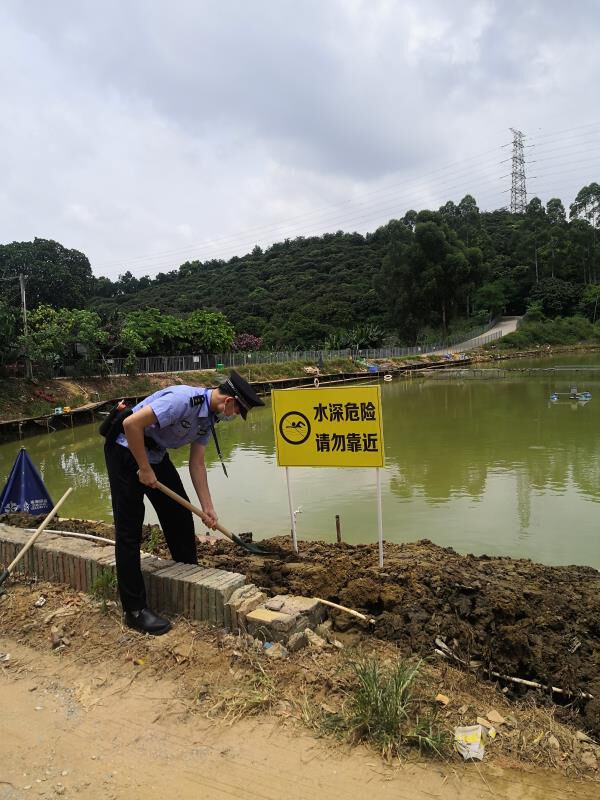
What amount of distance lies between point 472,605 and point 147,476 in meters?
1.86

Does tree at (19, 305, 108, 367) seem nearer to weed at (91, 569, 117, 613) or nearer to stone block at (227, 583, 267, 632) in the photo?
weed at (91, 569, 117, 613)

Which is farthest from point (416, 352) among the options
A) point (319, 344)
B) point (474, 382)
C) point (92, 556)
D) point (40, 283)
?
point (92, 556)

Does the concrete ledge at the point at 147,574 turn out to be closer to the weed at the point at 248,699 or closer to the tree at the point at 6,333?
the weed at the point at 248,699

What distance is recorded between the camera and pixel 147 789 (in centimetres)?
184

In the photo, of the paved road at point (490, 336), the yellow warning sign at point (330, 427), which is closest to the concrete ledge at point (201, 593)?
the yellow warning sign at point (330, 427)

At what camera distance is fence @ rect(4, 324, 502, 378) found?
24.0m

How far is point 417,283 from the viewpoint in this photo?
4612 cm

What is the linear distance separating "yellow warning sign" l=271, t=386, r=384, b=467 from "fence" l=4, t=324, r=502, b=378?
19881mm

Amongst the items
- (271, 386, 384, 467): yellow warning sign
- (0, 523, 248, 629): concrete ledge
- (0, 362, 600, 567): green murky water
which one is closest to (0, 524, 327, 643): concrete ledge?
(0, 523, 248, 629): concrete ledge

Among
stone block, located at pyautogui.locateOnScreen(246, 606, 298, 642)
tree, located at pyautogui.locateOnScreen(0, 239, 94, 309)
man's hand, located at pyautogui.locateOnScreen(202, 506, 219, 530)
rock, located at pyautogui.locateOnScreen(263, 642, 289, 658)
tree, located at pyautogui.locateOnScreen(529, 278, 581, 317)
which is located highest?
tree, located at pyautogui.locateOnScreen(0, 239, 94, 309)

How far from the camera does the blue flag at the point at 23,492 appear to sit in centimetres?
616

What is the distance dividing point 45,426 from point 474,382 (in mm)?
19254

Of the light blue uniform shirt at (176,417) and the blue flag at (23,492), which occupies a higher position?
the light blue uniform shirt at (176,417)

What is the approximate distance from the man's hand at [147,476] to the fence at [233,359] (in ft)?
67.9
